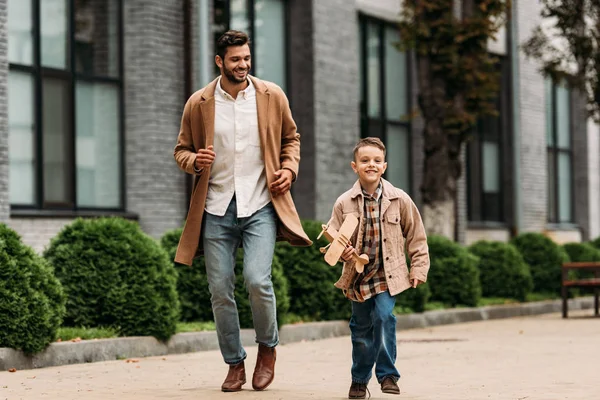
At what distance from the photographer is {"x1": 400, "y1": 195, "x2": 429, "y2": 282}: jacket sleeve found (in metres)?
8.39

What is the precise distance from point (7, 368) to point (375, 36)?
47.9ft

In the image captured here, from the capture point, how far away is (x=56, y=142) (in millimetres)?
17250

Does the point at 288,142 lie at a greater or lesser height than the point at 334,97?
lesser

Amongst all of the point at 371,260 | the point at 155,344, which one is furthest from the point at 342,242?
the point at 155,344

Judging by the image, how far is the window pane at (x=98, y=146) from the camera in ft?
58.3

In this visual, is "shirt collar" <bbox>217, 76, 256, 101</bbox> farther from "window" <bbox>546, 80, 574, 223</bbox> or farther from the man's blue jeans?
"window" <bbox>546, 80, 574, 223</bbox>

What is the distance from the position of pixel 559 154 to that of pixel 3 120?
20.7m

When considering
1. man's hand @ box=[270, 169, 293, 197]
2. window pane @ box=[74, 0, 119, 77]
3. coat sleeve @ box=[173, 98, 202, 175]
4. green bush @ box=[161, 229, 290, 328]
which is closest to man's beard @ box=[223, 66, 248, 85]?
coat sleeve @ box=[173, 98, 202, 175]

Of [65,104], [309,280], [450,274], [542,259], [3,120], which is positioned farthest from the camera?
[542,259]

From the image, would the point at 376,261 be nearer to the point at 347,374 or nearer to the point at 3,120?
the point at 347,374

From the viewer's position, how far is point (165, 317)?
13.2 meters

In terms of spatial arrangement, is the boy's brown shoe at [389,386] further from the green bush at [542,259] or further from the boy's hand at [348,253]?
the green bush at [542,259]

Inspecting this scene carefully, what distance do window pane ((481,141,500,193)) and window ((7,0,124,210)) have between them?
42.2ft

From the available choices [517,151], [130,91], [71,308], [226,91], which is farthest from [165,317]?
[517,151]
